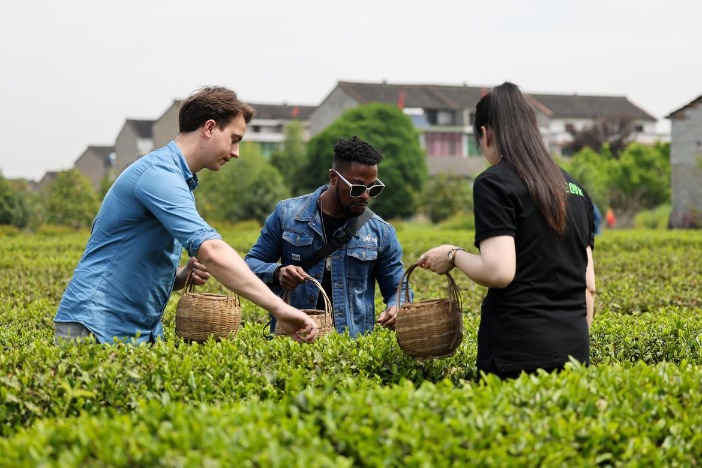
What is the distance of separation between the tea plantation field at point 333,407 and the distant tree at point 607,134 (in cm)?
7048

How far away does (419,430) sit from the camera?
3.38m

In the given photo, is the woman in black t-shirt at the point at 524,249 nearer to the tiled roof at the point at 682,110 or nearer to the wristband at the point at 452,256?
the wristband at the point at 452,256

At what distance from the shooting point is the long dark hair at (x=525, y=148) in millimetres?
4000

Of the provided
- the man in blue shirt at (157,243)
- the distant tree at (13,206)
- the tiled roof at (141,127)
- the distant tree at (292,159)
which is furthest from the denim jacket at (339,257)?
the tiled roof at (141,127)

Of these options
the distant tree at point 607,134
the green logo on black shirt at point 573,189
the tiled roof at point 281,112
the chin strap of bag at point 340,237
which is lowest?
the chin strap of bag at point 340,237

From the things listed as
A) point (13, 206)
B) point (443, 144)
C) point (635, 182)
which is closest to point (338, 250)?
point (13, 206)

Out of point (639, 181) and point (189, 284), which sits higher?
point (189, 284)

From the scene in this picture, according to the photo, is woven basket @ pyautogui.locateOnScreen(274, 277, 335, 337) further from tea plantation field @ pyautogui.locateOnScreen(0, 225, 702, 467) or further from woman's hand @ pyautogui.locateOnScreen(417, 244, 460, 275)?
woman's hand @ pyautogui.locateOnScreen(417, 244, 460, 275)

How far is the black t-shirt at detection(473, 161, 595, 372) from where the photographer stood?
3.95m

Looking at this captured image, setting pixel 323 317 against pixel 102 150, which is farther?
pixel 102 150

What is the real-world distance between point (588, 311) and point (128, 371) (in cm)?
224

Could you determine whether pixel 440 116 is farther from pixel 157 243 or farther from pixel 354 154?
pixel 157 243

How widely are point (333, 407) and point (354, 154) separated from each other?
2.18 metres

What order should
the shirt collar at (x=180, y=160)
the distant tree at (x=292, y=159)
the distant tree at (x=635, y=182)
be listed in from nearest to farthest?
1. the shirt collar at (x=180, y=160)
2. the distant tree at (x=635, y=182)
3. the distant tree at (x=292, y=159)
